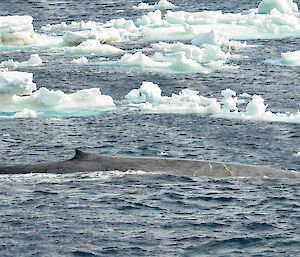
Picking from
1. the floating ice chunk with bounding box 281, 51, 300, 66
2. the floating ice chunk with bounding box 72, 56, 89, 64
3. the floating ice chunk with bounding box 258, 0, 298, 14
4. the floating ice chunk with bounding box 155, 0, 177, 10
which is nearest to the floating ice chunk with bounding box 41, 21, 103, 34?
the floating ice chunk with bounding box 155, 0, 177, 10

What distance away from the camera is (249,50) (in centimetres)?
5122

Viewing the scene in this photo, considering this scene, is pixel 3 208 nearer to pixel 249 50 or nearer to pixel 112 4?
pixel 249 50

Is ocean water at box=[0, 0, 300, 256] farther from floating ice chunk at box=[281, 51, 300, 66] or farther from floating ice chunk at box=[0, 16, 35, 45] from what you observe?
floating ice chunk at box=[0, 16, 35, 45]

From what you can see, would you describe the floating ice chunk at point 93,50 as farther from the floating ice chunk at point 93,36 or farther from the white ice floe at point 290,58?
the white ice floe at point 290,58

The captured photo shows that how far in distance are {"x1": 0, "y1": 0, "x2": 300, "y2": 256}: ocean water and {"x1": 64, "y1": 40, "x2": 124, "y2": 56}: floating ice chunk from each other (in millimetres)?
405

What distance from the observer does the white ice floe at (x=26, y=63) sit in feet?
151

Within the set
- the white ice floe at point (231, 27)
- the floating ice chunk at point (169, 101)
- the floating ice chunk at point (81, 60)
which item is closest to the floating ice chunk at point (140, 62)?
the floating ice chunk at point (81, 60)

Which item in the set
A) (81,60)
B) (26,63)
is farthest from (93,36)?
(26,63)

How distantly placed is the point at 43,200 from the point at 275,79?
2260 cm

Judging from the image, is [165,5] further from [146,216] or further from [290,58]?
[146,216]

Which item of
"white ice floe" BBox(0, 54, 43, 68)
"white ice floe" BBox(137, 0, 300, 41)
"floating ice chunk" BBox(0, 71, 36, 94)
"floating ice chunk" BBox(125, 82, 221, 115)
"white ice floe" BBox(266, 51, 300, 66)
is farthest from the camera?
"white ice floe" BBox(137, 0, 300, 41)

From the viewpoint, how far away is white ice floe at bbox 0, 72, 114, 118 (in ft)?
118

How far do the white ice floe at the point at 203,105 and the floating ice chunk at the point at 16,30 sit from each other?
50.4ft

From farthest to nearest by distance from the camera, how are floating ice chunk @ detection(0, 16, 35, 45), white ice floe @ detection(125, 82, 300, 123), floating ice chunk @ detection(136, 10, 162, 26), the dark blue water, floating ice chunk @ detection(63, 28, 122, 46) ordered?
floating ice chunk @ detection(136, 10, 162, 26) < floating ice chunk @ detection(63, 28, 122, 46) < floating ice chunk @ detection(0, 16, 35, 45) < white ice floe @ detection(125, 82, 300, 123) < the dark blue water
